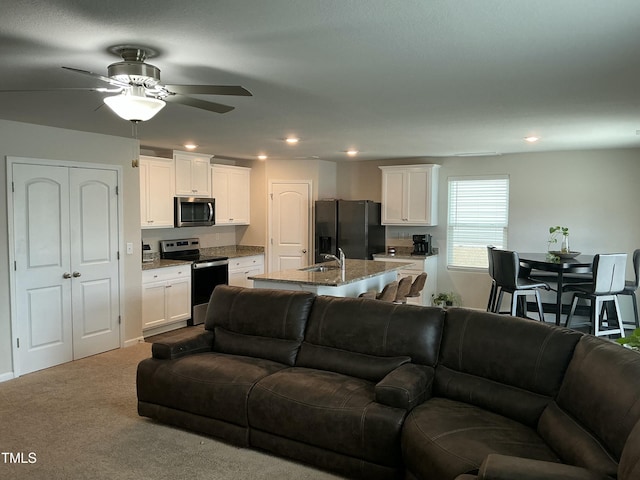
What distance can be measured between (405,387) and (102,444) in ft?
6.73

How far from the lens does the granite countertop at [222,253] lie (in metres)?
6.26

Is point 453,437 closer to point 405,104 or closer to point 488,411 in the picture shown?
point 488,411

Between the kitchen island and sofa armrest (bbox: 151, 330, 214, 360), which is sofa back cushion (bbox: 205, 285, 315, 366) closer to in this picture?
sofa armrest (bbox: 151, 330, 214, 360)

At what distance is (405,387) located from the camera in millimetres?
2797

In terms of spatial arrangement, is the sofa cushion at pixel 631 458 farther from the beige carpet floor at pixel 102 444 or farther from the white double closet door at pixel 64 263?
the white double closet door at pixel 64 263

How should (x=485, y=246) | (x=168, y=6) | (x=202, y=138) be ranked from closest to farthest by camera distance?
(x=168, y=6) < (x=202, y=138) < (x=485, y=246)

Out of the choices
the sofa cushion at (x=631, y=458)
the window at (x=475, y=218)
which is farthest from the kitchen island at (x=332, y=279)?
the sofa cushion at (x=631, y=458)

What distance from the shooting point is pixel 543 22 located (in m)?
2.11

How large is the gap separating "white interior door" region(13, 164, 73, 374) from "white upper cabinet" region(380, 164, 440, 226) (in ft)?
14.9

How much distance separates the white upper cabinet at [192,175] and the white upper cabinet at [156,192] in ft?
0.44

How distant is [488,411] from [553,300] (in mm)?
4713

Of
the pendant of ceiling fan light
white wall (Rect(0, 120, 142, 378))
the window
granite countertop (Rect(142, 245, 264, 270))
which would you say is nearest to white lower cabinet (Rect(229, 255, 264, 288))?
granite countertop (Rect(142, 245, 264, 270))

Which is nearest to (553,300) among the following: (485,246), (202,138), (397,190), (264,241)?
(485,246)

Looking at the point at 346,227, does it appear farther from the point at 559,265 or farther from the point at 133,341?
the point at 133,341
